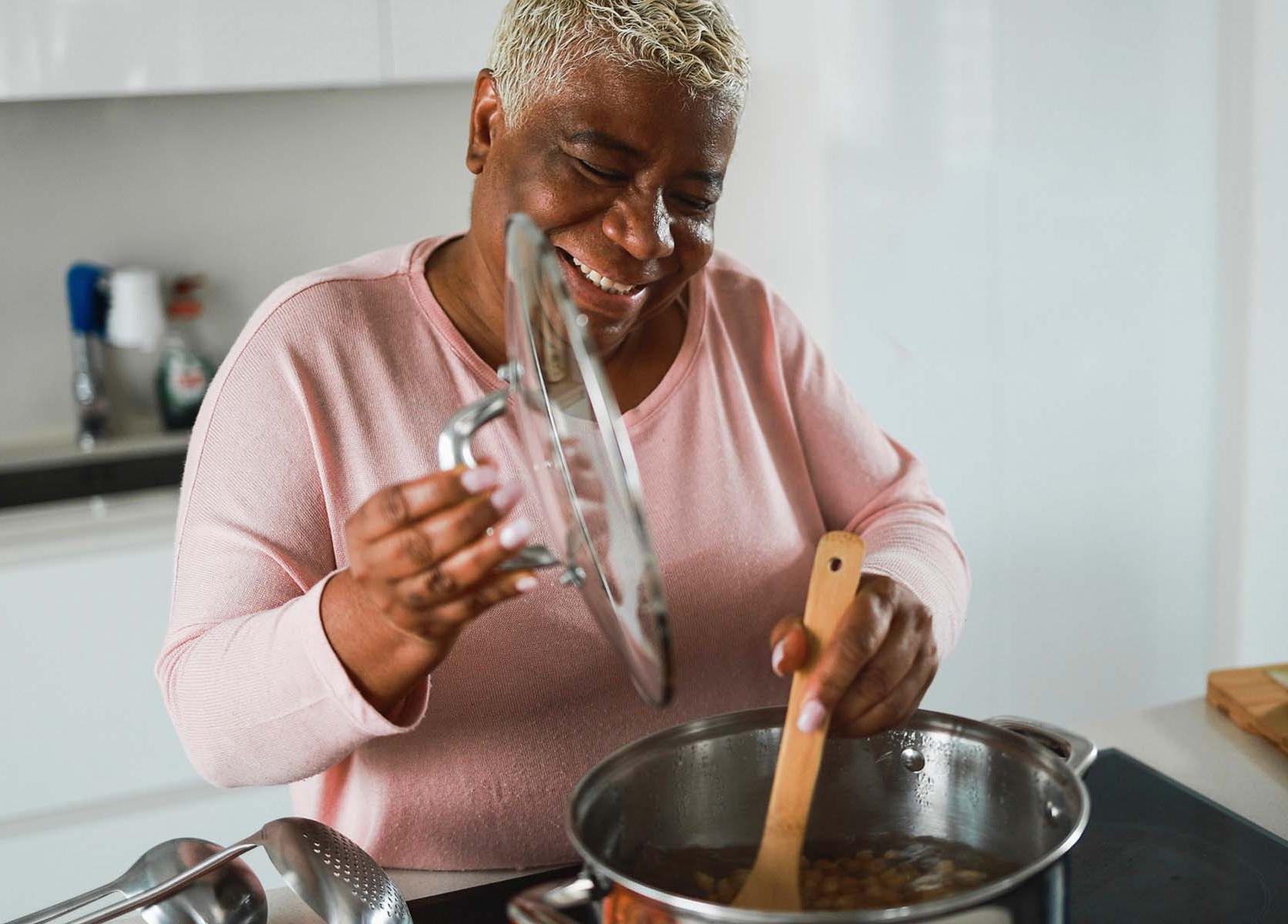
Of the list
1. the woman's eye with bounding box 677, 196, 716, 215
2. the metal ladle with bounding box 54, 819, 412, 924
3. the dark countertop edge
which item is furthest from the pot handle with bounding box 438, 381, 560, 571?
the dark countertop edge

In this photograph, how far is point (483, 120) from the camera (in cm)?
105

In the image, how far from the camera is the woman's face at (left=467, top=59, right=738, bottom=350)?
97 cm

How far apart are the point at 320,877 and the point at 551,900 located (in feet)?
0.75

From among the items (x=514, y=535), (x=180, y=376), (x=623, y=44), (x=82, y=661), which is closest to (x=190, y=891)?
(x=514, y=535)

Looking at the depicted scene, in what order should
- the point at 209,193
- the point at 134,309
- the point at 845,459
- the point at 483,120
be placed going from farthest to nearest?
the point at 209,193 < the point at 134,309 < the point at 845,459 < the point at 483,120

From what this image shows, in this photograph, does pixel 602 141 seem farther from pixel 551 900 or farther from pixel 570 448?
pixel 551 900

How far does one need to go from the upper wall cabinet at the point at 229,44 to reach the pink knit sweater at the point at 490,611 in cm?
106

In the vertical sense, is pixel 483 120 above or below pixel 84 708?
above

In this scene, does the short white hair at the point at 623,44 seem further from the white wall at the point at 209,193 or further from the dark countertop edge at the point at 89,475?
the white wall at the point at 209,193

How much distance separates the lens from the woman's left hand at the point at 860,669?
83 centimetres

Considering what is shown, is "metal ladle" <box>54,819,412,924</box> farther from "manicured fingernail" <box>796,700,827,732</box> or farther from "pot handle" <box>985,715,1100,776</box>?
"pot handle" <box>985,715,1100,776</box>

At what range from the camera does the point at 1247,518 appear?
2514mm

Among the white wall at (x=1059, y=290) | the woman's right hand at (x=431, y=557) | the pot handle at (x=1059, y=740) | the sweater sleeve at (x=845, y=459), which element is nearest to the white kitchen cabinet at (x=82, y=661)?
the sweater sleeve at (x=845, y=459)

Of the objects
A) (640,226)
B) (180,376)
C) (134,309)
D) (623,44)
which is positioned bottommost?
Answer: (180,376)
